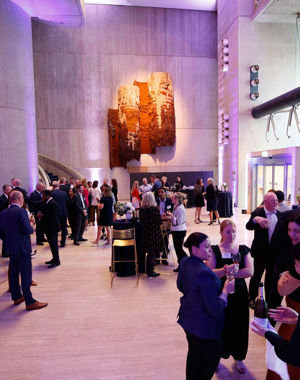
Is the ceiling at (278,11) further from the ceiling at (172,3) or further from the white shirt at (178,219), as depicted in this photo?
the white shirt at (178,219)

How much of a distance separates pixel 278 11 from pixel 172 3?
609cm

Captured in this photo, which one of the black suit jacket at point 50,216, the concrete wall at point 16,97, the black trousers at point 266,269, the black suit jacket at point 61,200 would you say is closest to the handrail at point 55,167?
the concrete wall at point 16,97

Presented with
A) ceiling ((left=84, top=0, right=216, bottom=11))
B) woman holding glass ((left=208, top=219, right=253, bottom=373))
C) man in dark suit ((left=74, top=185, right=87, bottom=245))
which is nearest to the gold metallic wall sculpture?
ceiling ((left=84, top=0, right=216, bottom=11))

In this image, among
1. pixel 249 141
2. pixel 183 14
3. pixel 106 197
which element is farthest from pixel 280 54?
pixel 106 197

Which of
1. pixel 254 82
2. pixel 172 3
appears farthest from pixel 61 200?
pixel 172 3

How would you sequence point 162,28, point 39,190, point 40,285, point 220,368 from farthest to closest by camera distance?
point 162,28
point 39,190
point 40,285
point 220,368

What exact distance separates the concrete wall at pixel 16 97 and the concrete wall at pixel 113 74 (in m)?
Result: 4.36

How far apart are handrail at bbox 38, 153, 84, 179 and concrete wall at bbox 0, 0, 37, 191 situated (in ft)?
12.1

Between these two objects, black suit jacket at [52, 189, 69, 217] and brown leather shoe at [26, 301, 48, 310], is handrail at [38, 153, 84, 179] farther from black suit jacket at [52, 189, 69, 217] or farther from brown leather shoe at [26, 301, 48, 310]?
brown leather shoe at [26, 301, 48, 310]

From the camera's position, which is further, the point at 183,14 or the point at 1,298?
the point at 183,14

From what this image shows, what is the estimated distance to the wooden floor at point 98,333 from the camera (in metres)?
2.86

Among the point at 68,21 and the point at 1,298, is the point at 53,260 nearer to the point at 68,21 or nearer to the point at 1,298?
the point at 1,298

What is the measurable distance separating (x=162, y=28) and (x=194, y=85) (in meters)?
3.38

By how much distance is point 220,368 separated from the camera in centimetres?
286
